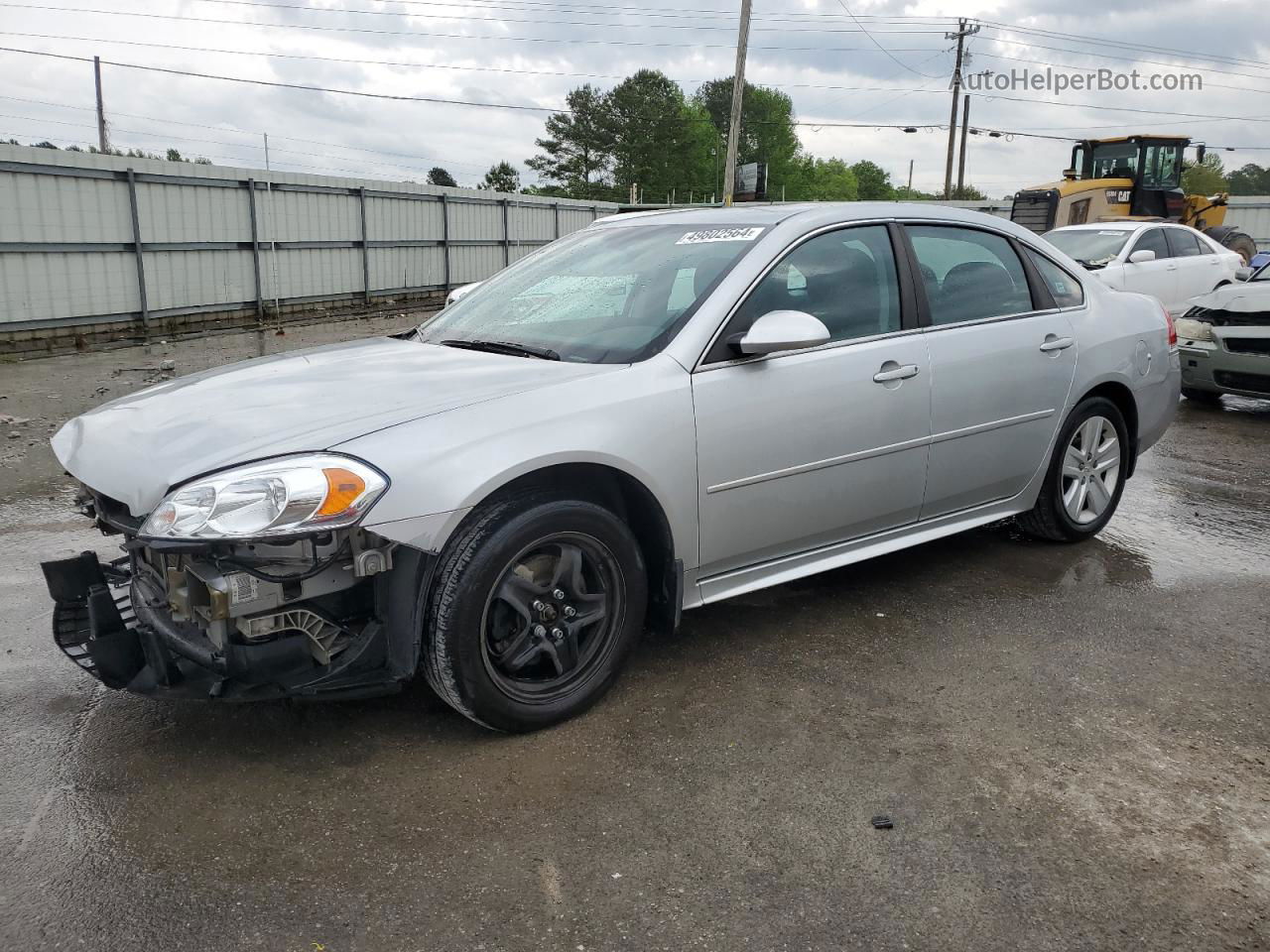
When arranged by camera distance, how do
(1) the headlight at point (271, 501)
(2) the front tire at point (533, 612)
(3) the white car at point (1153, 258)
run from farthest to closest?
(3) the white car at point (1153, 258), (2) the front tire at point (533, 612), (1) the headlight at point (271, 501)

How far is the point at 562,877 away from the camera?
8.08 ft

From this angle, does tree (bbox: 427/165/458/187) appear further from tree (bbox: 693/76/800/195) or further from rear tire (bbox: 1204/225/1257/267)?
rear tire (bbox: 1204/225/1257/267)

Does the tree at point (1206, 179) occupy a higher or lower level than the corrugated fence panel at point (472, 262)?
higher

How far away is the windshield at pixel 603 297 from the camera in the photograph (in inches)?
138

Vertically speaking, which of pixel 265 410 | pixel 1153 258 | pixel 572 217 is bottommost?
pixel 265 410

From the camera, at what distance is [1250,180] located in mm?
108062

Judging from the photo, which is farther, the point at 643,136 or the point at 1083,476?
the point at 643,136

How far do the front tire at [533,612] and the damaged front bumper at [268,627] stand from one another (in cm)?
12

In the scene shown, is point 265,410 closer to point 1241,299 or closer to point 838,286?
point 838,286

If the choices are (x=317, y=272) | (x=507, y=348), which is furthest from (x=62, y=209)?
(x=507, y=348)

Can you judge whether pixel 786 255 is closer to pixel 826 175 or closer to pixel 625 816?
pixel 625 816

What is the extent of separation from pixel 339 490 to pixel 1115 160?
72.2 ft

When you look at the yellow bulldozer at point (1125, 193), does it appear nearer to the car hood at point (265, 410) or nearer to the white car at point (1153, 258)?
the white car at point (1153, 258)

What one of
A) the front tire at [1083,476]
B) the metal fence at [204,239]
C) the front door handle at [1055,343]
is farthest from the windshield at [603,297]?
the metal fence at [204,239]
